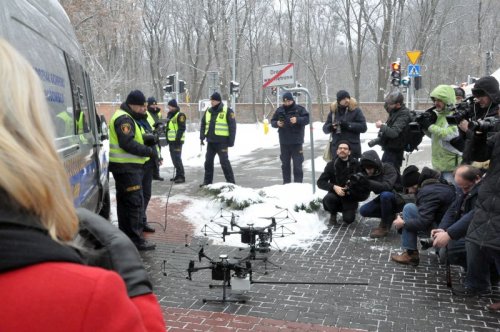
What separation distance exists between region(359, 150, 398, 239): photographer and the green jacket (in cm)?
61

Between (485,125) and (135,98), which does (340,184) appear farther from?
(135,98)

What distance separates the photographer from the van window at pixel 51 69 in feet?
9.81

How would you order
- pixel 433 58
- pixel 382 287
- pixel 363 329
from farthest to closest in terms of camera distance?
pixel 433 58, pixel 382 287, pixel 363 329

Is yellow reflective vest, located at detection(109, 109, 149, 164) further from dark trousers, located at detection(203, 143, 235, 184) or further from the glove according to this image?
the glove

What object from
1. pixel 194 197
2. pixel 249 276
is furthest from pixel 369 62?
pixel 249 276

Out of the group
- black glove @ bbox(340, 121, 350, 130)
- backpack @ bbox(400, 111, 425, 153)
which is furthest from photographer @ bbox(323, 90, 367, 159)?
backpack @ bbox(400, 111, 425, 153)

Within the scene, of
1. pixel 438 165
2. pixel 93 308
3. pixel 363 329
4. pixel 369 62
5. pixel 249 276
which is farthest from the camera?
pixel 369 62


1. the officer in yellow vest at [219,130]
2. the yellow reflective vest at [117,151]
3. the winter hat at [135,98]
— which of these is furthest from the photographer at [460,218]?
the officer in yellow vest at [219,130]

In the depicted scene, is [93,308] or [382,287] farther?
[382,287]

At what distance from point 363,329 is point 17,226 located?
3531 millimetres

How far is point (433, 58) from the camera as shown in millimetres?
47969

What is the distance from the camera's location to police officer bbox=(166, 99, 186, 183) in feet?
37.3

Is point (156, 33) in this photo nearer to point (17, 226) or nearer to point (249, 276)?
point (249, 276)

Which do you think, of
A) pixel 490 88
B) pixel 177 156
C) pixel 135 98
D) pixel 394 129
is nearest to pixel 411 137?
pixel 394 129
